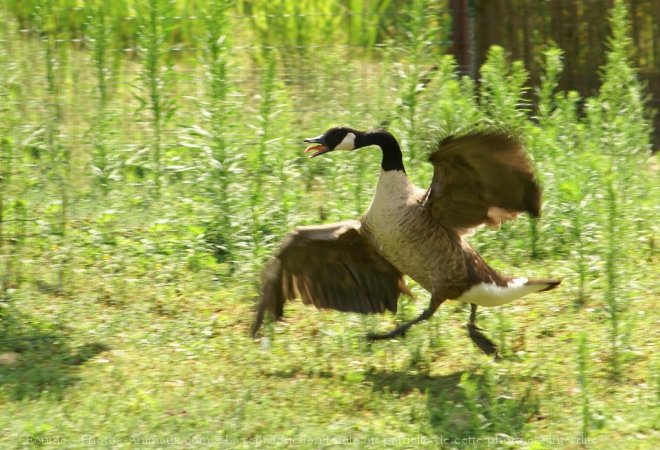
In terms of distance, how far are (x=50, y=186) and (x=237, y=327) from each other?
8.54 ft

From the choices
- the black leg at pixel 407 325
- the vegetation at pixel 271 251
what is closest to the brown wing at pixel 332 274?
the vegetation at pixel 271 251

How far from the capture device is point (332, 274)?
6184 mm

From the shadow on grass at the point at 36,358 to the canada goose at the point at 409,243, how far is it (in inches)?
40.0

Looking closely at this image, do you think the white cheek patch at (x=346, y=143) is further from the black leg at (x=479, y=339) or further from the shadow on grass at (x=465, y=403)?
the shadow on grass at (x=465, y=403)

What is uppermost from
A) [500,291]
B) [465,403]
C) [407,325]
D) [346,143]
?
[346,143]

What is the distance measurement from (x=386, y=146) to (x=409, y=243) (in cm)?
56

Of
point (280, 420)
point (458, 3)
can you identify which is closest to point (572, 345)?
point (280, 420)

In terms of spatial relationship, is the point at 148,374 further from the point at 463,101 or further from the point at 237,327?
the point at 463,101

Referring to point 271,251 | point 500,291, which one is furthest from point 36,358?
point 500,291

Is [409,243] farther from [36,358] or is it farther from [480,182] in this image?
[36,358]

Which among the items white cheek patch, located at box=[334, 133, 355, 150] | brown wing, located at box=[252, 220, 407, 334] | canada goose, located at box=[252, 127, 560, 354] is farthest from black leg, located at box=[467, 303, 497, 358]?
white cheek patch, located at box=[334, 133, 355, 150]

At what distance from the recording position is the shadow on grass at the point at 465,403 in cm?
487

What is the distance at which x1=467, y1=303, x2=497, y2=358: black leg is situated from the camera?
5.79 m

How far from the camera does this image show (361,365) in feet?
19.4
